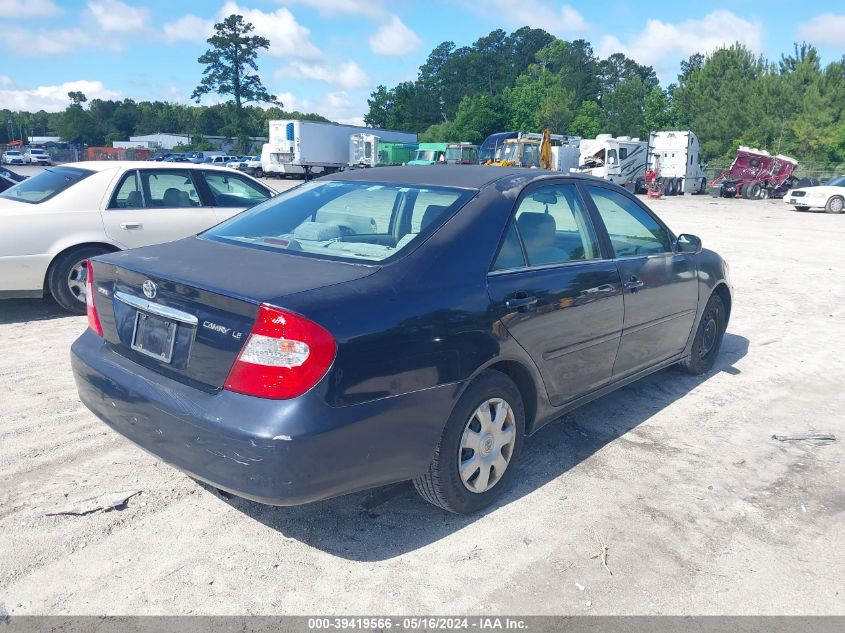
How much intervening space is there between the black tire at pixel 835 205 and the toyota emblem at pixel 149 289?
30089 millimetres

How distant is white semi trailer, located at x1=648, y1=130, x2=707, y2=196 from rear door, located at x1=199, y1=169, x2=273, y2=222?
1349 inches

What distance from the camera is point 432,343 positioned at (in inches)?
120

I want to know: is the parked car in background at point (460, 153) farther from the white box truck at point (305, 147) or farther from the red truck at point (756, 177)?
the red truck at point (756, 177)

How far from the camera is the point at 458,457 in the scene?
333 centimetres

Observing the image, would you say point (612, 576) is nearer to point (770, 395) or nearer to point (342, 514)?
point (342, 514)

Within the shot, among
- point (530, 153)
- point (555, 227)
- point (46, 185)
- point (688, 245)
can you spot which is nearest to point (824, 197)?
point (530, 153)

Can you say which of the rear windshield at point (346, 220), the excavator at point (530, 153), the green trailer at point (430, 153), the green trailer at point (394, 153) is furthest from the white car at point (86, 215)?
the green trailer at point (394, 153)

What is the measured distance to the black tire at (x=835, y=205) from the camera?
27391 mm

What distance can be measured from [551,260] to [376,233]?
3.23ft

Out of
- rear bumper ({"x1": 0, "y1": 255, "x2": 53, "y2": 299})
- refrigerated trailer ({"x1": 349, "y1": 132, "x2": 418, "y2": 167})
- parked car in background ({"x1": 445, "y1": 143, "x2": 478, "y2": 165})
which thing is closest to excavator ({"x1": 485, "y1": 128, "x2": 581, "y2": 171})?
parked car in background ({"x1": 445, "y1": 143, "x2": 478, "y2": 165})

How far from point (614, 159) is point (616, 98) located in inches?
1632

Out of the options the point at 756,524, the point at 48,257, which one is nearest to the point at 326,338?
the point at 756,524

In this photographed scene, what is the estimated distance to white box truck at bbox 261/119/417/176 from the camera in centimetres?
4319

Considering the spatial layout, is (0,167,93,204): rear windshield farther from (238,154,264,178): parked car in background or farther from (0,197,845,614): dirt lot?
(238,154,264,178): parked car in background
